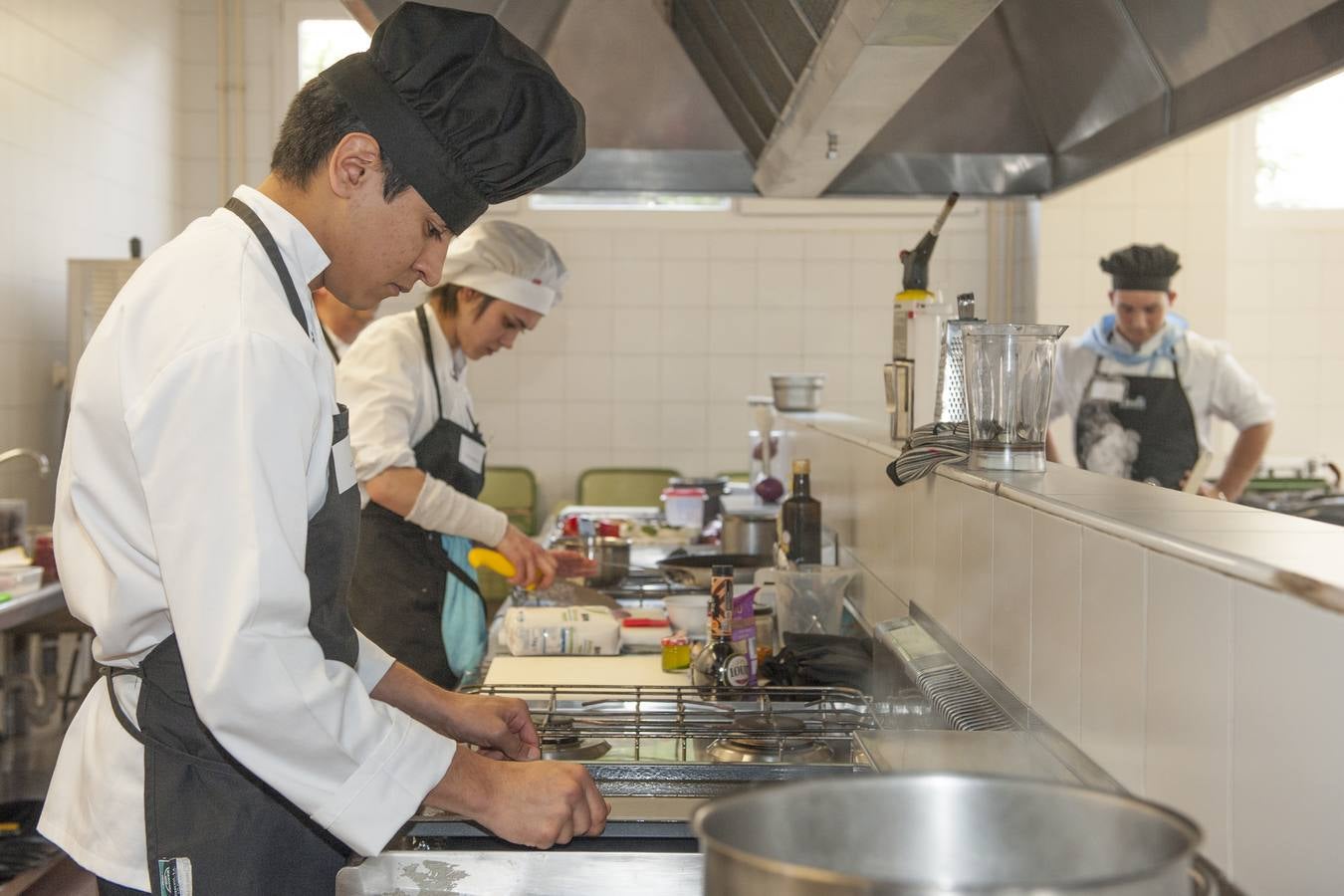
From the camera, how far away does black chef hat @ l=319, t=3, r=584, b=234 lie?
4.49 ft

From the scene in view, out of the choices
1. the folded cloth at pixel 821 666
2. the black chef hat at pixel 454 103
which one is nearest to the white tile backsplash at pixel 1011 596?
the folded cloth at pixel 821 666

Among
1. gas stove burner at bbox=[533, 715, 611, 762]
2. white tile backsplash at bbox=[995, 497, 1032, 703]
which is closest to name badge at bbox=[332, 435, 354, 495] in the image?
gas stove burner at bbox=[533, 715, 611, 762]

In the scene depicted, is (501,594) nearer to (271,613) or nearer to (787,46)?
(787,46)

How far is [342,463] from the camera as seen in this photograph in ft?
4.58

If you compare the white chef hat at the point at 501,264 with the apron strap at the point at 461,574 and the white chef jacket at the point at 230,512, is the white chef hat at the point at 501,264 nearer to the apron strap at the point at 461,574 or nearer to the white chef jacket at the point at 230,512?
the apron strap at the point at 461,574

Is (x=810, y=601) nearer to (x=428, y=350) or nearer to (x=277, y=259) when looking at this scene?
(x=428, y=350)

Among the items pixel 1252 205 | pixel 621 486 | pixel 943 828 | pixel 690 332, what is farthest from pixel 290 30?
pixel 943 828

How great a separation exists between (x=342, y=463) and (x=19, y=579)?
2791mm

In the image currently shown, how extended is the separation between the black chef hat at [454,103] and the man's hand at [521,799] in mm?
587

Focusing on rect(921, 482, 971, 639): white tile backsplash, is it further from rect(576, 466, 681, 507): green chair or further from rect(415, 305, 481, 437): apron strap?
rect(576, 466, 681, 507): green chair

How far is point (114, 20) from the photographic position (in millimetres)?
6035

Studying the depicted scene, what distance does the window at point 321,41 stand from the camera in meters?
6.89

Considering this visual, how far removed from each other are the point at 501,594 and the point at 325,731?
443cm

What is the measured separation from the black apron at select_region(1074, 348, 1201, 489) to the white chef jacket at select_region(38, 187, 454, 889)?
12.7 feet
